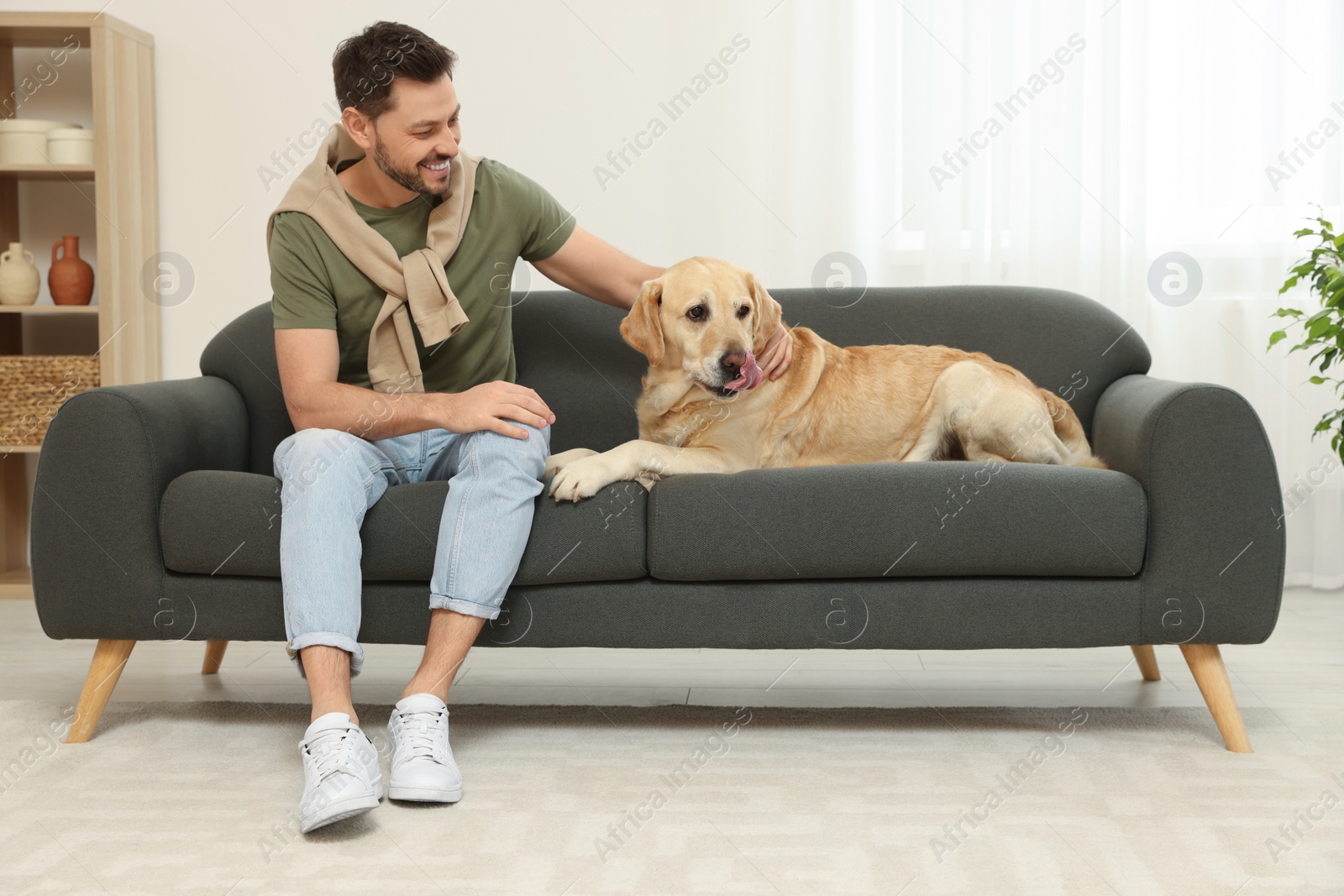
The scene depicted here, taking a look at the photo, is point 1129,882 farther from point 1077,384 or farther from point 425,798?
point 1077,384

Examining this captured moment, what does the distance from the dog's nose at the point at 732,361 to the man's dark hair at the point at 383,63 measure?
2.59ft

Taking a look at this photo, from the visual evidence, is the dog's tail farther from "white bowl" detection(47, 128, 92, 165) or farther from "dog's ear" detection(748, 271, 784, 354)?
"white bowl" detection(47, 128, 92, 165)

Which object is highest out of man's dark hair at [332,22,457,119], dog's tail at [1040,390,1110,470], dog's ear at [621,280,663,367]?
man's dark hair at [332,22,457,119]

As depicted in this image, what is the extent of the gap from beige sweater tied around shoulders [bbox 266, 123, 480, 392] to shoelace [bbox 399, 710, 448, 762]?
70cm

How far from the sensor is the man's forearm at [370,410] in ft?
6.69

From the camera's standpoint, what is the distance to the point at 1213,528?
201cm

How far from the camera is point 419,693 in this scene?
183 centimetres

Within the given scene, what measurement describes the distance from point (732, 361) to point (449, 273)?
622 mm

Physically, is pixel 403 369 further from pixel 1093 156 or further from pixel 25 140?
pixel 1093 156

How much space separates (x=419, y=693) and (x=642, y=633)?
0.44m

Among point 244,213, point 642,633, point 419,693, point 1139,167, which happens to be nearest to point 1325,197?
point 1139,167

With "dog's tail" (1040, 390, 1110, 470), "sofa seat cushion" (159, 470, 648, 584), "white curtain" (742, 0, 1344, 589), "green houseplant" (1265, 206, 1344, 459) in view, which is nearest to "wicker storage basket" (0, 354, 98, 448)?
"sofa seat cushion" (159, 470, 648, 584)

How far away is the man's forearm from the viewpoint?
6.69ft

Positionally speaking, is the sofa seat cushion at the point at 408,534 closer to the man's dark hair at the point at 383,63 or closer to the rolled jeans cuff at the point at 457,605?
the rolled jeans cuff at the point at 457,605
